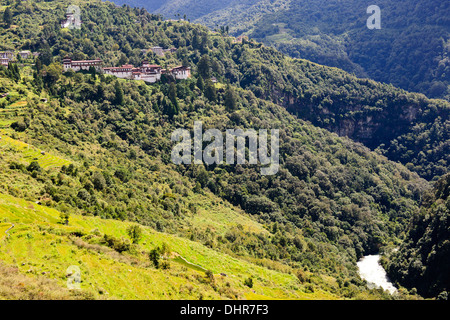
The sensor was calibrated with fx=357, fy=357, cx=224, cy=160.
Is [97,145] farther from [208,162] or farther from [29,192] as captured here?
[29,192]

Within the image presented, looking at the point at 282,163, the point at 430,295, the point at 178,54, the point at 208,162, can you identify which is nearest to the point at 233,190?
the point at 208,162

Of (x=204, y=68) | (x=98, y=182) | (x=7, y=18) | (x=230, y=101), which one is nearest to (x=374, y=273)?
(x=98, y=182)

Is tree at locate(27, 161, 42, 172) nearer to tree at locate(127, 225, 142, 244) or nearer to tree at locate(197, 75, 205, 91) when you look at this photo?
tree at locate(127, 225, 142, 244)

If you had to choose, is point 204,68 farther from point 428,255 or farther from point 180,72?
point 428,255

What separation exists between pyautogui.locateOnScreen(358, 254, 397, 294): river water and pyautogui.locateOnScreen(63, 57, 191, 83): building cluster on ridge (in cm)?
8568

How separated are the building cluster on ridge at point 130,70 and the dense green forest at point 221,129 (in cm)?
390

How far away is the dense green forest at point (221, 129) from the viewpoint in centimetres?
6500

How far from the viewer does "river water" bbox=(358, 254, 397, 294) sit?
77062mm

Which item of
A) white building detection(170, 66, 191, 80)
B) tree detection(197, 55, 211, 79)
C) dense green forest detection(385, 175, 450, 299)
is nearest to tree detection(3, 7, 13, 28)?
white building detection(170, 66, 191, 80)

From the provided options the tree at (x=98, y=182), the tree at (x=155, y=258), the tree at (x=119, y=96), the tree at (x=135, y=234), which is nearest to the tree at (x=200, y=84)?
the tree at (x=119, y=96)

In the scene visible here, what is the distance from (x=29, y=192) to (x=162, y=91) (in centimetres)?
7671

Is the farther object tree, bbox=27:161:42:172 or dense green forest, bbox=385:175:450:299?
dense green forest, bbox=385:175:450:299

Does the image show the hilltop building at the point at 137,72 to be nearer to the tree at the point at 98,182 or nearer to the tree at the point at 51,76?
the tree at the point at 51,76

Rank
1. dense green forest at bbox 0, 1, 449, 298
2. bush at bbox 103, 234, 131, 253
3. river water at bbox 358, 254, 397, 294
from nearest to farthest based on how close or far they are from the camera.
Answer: bush at bbox 103, 234, 131, 253 < dense green forest at bbox 0, 1, 449, 298 < river water at bbox 358, 254, 397, 294
